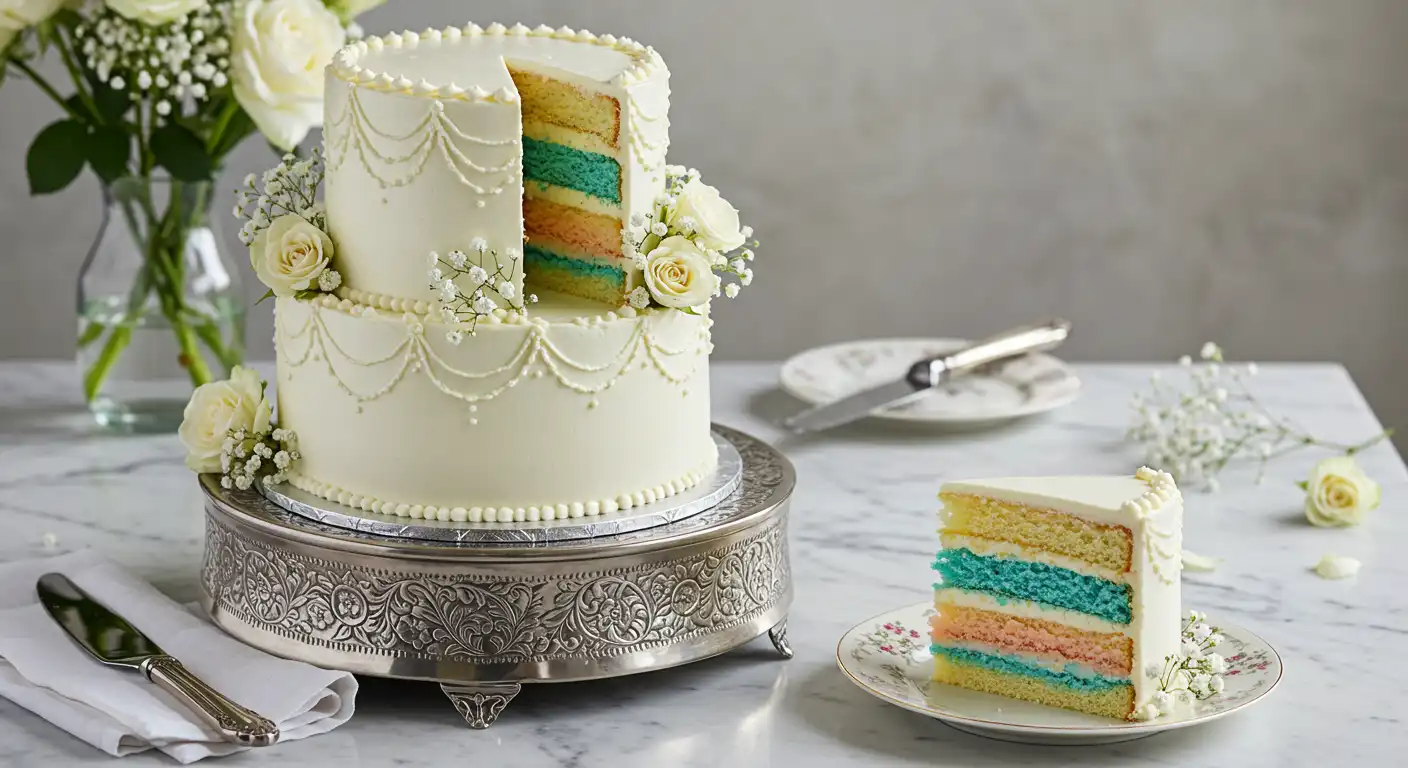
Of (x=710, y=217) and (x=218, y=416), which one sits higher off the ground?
(x=710, y=217)

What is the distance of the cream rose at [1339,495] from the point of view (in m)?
2.78

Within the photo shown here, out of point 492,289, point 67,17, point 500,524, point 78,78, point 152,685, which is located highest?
point 67,17

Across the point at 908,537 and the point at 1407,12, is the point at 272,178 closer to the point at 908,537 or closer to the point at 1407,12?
the point at 908,537

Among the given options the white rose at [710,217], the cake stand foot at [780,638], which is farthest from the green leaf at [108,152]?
the cake stand foot at [780,638]

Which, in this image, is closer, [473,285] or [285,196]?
[473,285]

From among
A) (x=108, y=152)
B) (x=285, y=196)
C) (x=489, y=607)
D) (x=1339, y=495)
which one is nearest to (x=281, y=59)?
(x=108, y=152)

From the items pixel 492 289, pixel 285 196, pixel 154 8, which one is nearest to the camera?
pixel 492 289

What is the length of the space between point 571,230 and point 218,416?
549mm

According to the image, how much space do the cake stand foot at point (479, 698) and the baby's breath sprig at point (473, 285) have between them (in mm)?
416

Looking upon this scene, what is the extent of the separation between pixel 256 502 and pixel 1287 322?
369cm

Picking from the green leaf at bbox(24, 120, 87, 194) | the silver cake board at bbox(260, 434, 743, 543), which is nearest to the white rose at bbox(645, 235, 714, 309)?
the silver cake board at bbox(260, 434, 743, 543)

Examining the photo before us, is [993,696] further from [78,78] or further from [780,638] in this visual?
[78,78]

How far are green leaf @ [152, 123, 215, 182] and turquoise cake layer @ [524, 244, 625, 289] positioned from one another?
1.08 metres

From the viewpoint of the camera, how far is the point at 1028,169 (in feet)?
16.4
